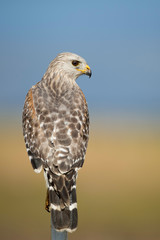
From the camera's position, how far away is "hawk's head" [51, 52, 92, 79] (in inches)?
228

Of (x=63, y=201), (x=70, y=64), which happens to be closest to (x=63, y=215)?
(x=63, y=201)

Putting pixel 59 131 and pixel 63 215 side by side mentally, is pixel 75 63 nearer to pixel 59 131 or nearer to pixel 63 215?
pixel 59 131

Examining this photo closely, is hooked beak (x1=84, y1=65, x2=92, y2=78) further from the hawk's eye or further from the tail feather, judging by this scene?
the tail feather

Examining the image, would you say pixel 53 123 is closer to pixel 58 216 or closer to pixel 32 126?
pixel 32 126

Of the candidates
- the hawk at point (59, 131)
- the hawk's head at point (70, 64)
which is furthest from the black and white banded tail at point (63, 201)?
the hawk's head at point (70, 64)

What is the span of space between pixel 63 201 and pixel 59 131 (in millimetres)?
865

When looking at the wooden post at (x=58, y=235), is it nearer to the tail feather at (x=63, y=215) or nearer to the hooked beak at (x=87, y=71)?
the tail feather at (x=63, y=215)

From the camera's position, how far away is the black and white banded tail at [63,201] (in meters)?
4.13

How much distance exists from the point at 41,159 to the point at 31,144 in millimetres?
334

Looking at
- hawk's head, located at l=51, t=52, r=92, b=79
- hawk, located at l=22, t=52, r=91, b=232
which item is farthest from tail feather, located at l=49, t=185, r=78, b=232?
hawk's head, located at l=51, t=52, r=92, b=79

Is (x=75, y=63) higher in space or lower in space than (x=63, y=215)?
higher

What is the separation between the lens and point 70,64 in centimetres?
582

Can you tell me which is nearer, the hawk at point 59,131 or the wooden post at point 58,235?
the wooden post at point 58,235

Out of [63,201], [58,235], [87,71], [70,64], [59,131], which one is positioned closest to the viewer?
[58,235]
